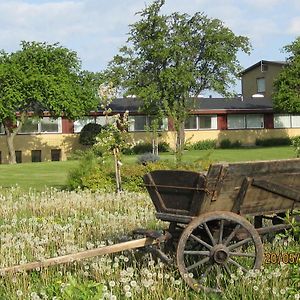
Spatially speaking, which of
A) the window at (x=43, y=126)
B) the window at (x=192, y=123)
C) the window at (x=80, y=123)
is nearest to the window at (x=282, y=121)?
the window at (x=192, y=123)

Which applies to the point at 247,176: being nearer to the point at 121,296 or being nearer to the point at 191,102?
the point at 121,296

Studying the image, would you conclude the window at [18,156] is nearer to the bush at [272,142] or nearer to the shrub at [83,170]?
the bush at [272,142]

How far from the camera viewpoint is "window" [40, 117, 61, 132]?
47750mm

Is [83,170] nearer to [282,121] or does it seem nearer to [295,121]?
[282,121]

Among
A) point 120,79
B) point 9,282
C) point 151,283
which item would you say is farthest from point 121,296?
point 120,79

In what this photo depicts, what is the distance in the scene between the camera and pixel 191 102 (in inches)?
1889

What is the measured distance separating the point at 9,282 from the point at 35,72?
115 ft

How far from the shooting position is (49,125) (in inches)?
1890

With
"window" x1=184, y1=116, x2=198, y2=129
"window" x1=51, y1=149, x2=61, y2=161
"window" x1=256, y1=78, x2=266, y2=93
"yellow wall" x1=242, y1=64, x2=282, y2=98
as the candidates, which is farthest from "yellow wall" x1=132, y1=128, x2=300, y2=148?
"window" x1=256, y1=78, x2=266, y2=93

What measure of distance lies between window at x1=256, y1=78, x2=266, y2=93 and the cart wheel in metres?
65.9

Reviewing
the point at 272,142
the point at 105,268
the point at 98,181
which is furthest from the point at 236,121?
the point at 105,268

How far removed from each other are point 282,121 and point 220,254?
5176 cm
